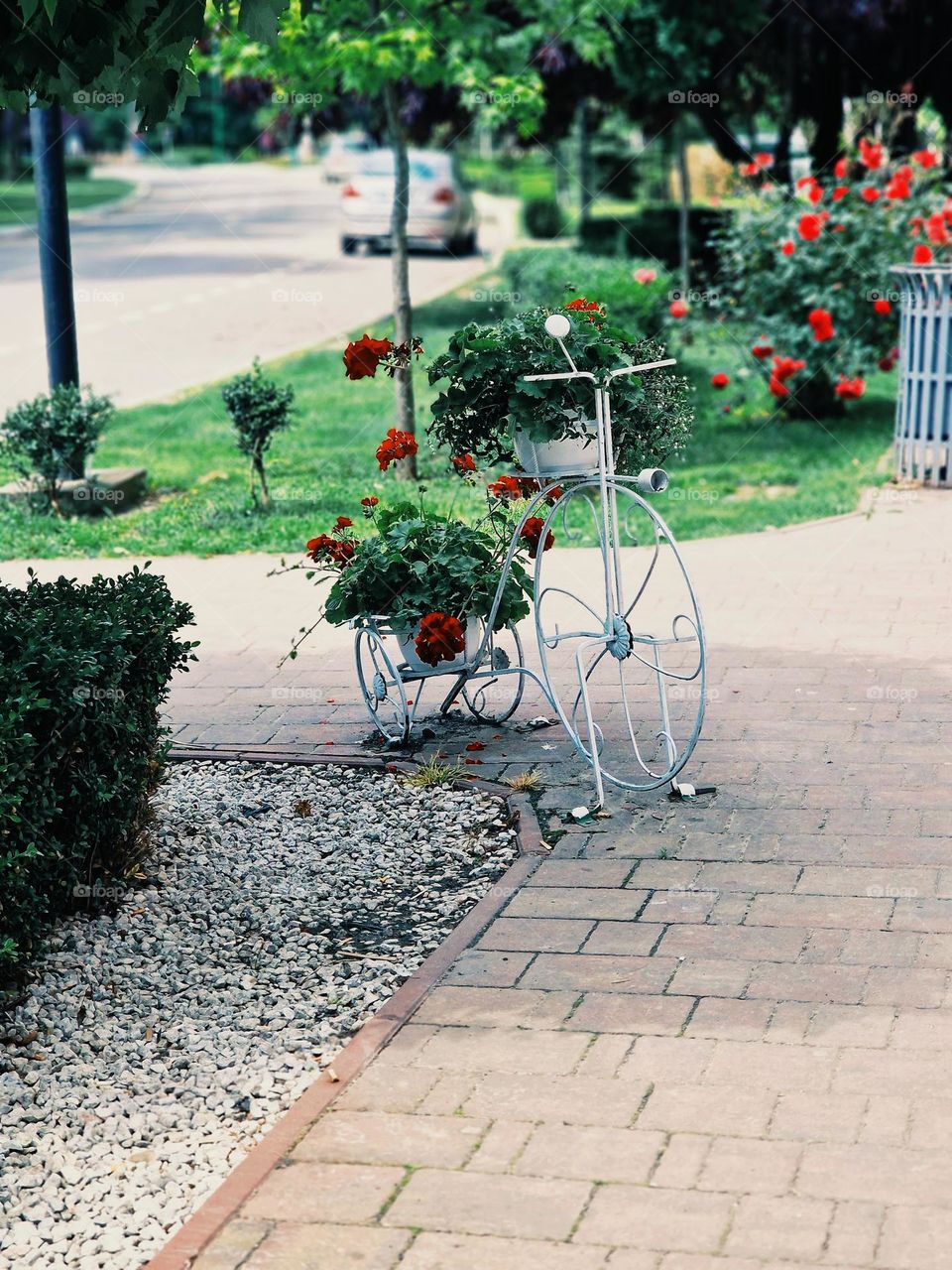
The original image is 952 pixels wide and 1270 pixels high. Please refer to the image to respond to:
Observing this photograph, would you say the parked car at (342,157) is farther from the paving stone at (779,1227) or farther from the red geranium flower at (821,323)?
the paving stone at (779,1227)

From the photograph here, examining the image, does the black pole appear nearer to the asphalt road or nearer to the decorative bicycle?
the asphalt road

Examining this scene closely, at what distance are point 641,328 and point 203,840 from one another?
30.7ft

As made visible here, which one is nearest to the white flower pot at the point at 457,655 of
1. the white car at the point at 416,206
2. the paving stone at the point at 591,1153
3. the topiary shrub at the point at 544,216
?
the paving stone at the point at 591,1153

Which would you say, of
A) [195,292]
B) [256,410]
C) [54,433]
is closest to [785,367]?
[256,410]

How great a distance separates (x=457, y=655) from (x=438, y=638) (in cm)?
31

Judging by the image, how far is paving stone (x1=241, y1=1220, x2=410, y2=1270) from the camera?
9.93 feet

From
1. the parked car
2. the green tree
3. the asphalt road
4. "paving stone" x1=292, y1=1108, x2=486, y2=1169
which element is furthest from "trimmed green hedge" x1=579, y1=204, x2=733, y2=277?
the parked car

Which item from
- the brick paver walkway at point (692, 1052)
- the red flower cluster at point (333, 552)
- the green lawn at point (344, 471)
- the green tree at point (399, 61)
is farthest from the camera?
the green tree at point (399, 61)

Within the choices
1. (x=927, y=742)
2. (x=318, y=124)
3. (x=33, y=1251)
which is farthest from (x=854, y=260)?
(x=33, y=1251)

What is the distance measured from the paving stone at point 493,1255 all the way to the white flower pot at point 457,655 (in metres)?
3.09

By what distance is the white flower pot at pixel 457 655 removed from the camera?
603 centimetres

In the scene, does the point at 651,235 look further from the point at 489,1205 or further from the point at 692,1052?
the point at 489,1205

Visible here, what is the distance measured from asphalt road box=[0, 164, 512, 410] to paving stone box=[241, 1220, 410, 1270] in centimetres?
→ 1169

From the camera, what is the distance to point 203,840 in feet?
17.3
